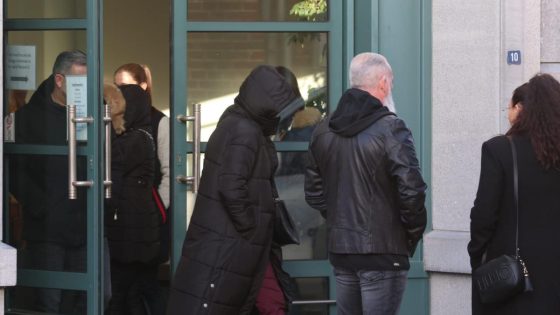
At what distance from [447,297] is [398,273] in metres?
1.33

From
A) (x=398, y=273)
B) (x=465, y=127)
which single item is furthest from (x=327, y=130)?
(x=465, y=127)

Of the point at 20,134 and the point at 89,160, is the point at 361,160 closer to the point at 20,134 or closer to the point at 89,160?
the point at 89,160

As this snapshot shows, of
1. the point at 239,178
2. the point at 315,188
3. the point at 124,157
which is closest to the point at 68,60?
the point at 124,157

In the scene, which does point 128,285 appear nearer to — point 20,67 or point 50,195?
point 50,195

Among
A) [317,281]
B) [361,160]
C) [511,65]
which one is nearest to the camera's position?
[361,160]

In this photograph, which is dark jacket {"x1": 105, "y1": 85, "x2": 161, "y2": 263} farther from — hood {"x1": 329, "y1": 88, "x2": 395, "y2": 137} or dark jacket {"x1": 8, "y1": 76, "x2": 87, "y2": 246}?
hood {"x1": 329, "y1": 88, "x2": 395, "y2": 137}

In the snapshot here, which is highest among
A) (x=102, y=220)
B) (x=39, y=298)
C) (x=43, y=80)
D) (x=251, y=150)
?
(x=43, y=80)

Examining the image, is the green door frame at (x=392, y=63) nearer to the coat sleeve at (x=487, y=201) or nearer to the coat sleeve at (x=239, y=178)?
the coat sleeve at (x=239, y=178)

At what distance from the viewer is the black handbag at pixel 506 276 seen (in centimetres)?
487

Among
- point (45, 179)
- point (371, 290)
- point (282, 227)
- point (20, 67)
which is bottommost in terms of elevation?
point (371, 290)

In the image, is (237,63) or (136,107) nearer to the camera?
(237,63)

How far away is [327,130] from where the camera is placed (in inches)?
211

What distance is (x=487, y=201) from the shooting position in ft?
16.2

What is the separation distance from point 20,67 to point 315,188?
2.00 m
